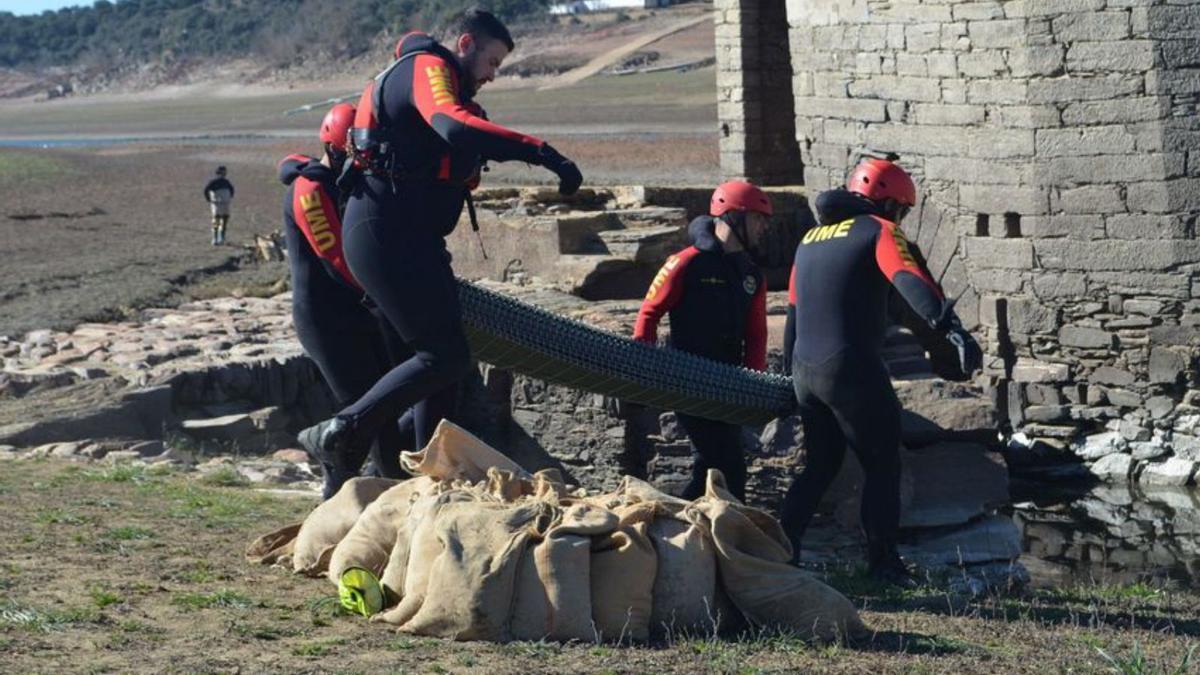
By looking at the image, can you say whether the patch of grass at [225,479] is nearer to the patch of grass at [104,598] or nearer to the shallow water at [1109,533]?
the patch of grass at [104,598]

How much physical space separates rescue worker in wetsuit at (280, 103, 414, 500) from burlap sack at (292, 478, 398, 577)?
623 mm

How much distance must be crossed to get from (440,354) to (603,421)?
4.38 meters

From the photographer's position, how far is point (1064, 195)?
13.6 meters

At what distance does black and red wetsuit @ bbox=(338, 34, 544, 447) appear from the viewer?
25.3ft

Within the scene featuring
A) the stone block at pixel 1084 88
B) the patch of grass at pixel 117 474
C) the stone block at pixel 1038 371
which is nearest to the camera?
the patch of grass at pixel 117 474

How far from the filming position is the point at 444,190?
793 cm

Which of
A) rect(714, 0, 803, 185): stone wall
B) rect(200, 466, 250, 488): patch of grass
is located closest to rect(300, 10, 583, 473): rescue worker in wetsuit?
rect(200, 466, 250, 488): patch of grass

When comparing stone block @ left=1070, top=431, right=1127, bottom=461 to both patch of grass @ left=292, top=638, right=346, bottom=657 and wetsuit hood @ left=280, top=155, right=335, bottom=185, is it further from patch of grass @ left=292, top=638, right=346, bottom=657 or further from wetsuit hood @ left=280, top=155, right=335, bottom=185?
patch of grass @ left=292, top=638, right=346, bottom=657

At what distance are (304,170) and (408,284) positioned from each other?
106cm

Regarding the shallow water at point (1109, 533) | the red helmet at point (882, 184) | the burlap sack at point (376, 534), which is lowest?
the shallow water at point (1109, 533)

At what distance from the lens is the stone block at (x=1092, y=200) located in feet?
43.6

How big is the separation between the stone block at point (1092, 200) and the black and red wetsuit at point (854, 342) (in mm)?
5245

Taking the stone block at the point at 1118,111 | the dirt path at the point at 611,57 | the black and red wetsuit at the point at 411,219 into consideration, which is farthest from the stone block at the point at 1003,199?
the dirt path at the point at 611,57

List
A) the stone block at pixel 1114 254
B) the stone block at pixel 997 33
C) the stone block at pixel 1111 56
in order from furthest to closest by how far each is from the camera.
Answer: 1. the stone block at pixel 997 33
2. the stone block at pixel 1114 254
3. the stone block at pixel 1111 56
